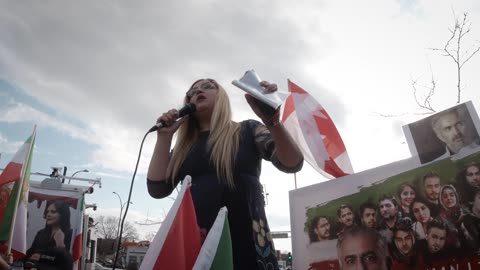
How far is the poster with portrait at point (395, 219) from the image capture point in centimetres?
138

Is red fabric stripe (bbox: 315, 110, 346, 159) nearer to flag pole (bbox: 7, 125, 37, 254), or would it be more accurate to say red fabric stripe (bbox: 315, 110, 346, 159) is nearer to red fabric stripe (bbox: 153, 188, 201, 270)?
red fabric stripe (bbox: 153, 188, 201, 270)

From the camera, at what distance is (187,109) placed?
5.79 ft

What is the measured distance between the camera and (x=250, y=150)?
61.0 inches

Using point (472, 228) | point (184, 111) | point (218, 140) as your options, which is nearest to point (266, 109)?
point (218, 140)

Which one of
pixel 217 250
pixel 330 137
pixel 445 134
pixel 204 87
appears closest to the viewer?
pixel 217 250

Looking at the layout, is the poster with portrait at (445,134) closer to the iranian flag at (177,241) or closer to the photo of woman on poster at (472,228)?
the photo of woman on poster at (472,228)

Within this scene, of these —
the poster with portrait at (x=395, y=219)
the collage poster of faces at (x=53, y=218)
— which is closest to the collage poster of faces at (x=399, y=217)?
the poster with portrait at (x=395, y=219)

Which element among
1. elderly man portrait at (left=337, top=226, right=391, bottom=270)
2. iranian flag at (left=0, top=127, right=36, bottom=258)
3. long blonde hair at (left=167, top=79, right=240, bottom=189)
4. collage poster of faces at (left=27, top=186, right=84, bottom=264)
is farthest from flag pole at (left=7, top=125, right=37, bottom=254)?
elderly man portrait at (left=337, top=226, right=391, bottom=270)

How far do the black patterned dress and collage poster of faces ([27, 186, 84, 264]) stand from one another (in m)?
5.50

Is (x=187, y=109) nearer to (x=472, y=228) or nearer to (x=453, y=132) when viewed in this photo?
(x=453, y=132)

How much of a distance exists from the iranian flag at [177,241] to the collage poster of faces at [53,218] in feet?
18.6

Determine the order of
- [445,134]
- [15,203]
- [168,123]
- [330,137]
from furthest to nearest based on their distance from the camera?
[15,203], [330,137], [168,123], [445,134]

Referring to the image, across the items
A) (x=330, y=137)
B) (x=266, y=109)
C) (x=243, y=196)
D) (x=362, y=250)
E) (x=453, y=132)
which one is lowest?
(x=362, y=250)

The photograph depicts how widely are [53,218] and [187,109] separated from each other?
18.3 ft
